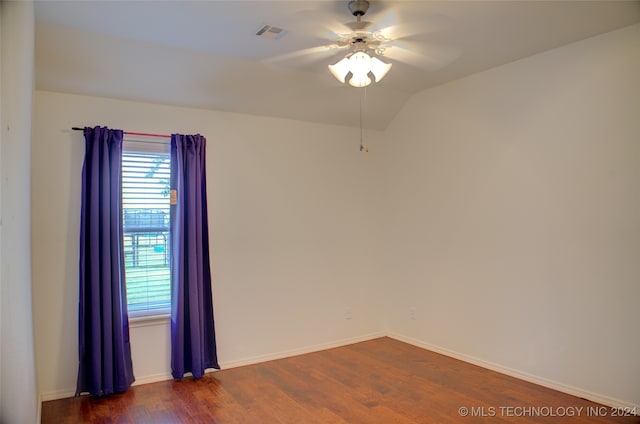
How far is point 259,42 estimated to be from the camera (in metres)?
3.30

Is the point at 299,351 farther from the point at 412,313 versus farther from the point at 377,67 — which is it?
the point at 377,67

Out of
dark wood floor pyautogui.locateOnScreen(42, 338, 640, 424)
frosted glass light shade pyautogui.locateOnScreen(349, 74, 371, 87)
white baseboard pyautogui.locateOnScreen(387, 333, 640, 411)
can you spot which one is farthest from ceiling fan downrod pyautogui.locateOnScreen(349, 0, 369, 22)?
white baseboard pyautogui.locateOnScreen(387, 333, 640, 411)

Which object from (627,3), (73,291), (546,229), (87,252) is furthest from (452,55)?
(73,291)

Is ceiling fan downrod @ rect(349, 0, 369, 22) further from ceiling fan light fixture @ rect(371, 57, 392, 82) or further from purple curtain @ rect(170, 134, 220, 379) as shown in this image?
purple curtain @ rect(170, 134, 220, 379)

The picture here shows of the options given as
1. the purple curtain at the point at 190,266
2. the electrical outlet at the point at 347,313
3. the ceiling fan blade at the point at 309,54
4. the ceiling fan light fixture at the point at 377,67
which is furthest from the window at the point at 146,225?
the ceiling fan light fixture at the point at 377,67

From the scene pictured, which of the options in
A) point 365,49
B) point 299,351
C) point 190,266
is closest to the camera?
point 365,49

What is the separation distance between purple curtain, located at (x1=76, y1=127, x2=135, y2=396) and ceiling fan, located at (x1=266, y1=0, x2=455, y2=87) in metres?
1.62

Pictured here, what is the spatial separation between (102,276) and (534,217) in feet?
11.7

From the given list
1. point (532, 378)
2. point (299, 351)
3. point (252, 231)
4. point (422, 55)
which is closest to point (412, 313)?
point (299, 351)

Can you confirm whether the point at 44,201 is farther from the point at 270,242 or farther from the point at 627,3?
the point at 627,3

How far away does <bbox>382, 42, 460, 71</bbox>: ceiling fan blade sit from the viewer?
3.40m

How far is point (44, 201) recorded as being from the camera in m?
3.48

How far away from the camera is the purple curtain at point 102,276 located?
3459mm

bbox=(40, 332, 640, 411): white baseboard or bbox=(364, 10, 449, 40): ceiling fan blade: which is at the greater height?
bbox=(364, 10, 449, 40): ceiling fan blade
